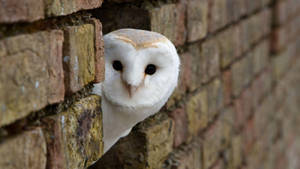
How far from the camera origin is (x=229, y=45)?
1798 millimetres

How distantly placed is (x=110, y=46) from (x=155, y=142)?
0.37 m

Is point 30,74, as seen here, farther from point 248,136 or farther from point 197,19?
point 248,136

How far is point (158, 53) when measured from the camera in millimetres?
825

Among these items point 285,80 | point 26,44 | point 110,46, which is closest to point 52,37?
point 26,44

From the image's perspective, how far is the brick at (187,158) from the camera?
49.7 inches

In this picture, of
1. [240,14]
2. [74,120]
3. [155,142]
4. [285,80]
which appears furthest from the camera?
[285,80]

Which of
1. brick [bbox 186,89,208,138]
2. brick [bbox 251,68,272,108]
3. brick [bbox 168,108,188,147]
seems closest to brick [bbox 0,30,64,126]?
brick [bbox 168,108,188,147]

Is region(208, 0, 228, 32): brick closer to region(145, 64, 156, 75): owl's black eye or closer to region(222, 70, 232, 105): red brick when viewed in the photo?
region(222, 70, 232, 105): red brick

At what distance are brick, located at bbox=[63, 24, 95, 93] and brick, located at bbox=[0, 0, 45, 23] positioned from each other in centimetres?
8

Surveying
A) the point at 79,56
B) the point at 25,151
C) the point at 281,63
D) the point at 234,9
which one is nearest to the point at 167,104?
the point at 79,56

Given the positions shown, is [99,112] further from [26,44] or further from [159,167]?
[159,167]

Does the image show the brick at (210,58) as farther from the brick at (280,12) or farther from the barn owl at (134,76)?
the brick at (280,12)

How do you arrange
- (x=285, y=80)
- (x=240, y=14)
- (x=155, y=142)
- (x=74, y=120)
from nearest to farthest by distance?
(x=74, y=120) → (x=155, y=142) → (x=240, y=14) → (x=285, y=80)

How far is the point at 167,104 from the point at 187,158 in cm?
21
